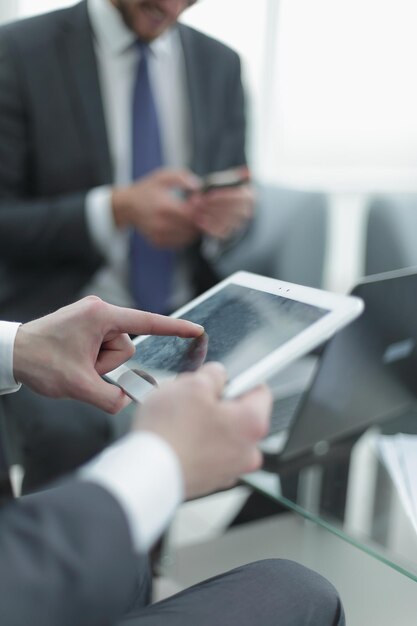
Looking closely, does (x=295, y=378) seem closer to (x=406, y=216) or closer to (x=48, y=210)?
(x=48, y=210)

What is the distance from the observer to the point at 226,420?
0.33 meters

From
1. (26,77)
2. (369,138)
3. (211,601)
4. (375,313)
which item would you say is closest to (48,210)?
(26,77)

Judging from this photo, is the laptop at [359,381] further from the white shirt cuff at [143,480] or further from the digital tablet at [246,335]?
the white shirt cuff at [143,480]

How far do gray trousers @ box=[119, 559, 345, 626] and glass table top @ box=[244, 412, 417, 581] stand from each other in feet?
0.42

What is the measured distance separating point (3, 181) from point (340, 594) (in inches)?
28.9

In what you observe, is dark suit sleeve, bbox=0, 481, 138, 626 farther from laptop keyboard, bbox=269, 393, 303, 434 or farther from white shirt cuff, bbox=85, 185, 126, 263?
white shirt cuff, bbox=85, 185, 126, 263

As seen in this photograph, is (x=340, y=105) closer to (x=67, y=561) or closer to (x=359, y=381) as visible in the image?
(x=359, y=381)

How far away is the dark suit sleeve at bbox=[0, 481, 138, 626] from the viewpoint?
284mm

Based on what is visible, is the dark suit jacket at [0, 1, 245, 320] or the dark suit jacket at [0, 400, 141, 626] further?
the dark suit jacket at [0, 1, 245, 320]

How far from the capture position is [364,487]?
2.40 ft

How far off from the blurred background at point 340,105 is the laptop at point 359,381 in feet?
2.48

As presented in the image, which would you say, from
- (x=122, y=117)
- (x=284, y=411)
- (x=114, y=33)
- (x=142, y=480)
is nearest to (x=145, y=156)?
(x=122, y=117)

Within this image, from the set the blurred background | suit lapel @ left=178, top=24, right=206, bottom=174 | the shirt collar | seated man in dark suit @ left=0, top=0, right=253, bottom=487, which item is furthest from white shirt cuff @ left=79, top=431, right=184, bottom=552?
the blurred background

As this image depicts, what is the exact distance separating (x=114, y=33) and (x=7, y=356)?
57 centimetres
